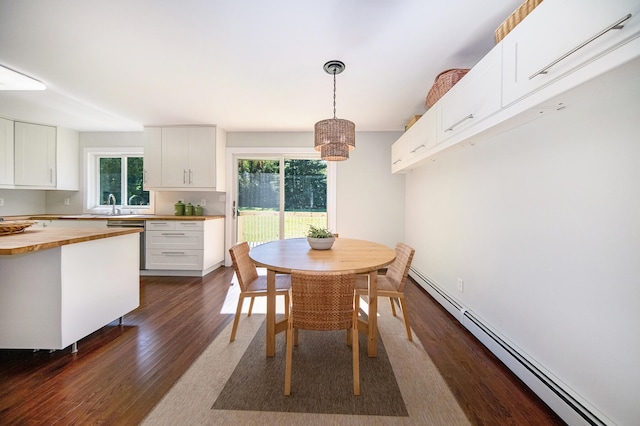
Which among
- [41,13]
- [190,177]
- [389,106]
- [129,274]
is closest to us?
[41,13]

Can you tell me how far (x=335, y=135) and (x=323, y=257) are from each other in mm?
1058

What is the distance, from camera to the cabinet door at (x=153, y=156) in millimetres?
4090

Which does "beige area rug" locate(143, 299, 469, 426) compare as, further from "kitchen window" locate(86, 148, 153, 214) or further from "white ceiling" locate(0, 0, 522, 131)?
"kitchen window" locate(86, 148, 153, 214)

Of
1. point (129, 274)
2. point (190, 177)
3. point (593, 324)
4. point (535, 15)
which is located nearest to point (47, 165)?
point (190, 177)

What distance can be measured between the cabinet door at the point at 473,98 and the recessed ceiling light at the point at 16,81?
389 centimetres

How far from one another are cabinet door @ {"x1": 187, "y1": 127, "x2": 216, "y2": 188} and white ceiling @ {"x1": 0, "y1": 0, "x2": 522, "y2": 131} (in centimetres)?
66

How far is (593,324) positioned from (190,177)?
4528 mm

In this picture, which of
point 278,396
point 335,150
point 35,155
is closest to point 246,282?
point 278,396

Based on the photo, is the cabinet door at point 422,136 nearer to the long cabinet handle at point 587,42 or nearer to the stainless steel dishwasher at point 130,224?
the long cabinet handle at point 587,42

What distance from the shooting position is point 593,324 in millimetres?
1185

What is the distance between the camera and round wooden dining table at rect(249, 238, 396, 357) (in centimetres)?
158

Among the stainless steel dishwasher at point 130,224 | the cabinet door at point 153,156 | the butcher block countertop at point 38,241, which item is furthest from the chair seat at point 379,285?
the cabinet door at point 153,156

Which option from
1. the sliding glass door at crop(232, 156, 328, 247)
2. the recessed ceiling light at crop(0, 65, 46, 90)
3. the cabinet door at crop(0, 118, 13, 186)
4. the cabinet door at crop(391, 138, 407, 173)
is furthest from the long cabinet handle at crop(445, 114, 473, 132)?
the cabinet door at crop(0, 118, 13, 186)

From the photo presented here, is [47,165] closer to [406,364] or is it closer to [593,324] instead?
[406,364]
